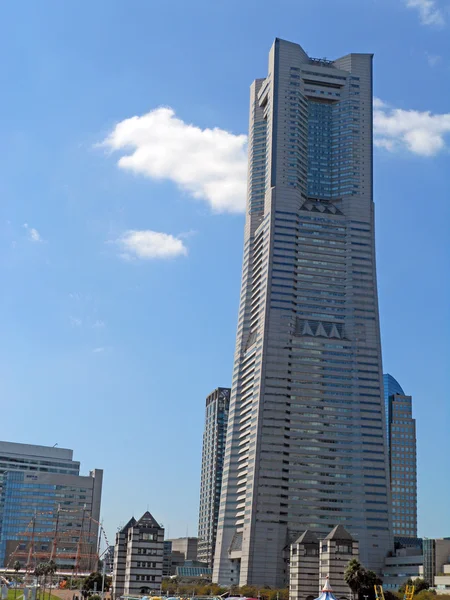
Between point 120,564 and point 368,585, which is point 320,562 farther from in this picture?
point 120,564

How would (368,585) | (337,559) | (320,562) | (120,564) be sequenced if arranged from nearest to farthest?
(337,559), (368,585), (320,562), (120,564)

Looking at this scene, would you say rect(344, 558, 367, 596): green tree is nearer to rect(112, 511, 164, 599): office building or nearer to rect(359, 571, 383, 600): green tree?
rect(359, 571, 383, 600): green tree

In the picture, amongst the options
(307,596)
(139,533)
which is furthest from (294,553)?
(139,533)

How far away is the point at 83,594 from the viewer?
654ft

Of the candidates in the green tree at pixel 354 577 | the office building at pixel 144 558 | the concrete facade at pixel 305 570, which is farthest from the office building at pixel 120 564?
the green tree at pixel 354 577

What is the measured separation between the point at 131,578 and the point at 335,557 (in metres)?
35.5

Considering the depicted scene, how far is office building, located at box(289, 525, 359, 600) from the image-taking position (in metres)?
153

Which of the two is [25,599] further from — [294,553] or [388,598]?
[388,598]

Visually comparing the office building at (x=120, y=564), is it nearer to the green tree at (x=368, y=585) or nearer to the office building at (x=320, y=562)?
the office building at (x=320, y=562)

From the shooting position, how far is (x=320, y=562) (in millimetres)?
156875

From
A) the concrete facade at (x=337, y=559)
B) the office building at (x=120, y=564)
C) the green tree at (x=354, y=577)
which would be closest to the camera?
the green tree at (x=354, y=577)

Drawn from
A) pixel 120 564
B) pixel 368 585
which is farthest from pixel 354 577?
pixel 120 564

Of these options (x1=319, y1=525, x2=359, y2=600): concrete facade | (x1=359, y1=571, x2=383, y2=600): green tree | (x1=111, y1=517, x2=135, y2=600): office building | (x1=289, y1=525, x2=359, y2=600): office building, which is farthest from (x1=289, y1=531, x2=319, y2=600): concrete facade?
(x1=111, y1=517, x2=135, y2=600): office building

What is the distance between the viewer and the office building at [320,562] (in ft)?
502
